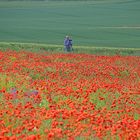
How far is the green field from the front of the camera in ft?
172

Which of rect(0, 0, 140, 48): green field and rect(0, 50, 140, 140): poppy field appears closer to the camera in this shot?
rect(0, 50, 140, 140): poppy field

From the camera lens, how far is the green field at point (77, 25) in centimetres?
5234

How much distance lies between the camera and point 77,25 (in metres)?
69.6

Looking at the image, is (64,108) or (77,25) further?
(77,25)

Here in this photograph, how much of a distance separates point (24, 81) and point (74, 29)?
166ft

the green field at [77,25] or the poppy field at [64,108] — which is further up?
the green field at [77,25]

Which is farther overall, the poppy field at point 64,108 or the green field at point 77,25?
the green field at point 77,25

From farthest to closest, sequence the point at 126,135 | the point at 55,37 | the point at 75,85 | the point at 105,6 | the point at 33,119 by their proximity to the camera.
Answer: the point at 105,6
the point at 55,37
the point at 75,85
the point at 33,119
the point at 126,135

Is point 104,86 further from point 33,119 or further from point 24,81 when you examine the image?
point 33,119

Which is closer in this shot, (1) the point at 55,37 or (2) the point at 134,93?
(2) the point at 134,93

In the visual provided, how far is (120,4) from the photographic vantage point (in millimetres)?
105312

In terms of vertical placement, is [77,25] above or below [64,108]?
above

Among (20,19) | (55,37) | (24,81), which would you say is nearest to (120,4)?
(20,19)

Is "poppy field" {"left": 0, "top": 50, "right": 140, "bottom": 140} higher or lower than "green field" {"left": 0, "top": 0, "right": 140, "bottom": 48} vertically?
lower
